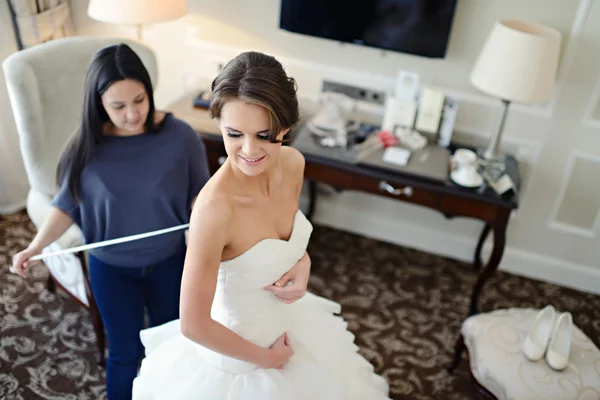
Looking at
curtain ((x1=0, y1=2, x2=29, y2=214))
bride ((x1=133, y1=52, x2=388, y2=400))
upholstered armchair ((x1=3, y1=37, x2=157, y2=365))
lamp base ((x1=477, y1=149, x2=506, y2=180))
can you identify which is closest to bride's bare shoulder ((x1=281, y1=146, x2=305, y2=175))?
bride ((x1=133, y1=52, x2=388, y2=400))

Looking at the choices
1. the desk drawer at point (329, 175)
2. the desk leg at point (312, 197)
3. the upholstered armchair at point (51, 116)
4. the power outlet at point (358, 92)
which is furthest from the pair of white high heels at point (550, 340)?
the upholstered armchair at point (51, 116)

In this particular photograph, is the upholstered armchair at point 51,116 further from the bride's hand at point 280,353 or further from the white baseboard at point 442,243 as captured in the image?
the white baseboard at point 442,243

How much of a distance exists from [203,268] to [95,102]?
29.4 inches

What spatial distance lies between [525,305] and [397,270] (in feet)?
2.18

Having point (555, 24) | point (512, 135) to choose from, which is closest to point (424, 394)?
point (512, 135)

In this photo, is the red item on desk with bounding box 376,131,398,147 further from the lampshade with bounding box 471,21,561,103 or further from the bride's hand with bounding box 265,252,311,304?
the bride's hand with bounding box 265,252,311,304

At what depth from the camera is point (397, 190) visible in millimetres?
2486

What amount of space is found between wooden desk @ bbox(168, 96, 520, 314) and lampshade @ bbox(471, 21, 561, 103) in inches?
16.5

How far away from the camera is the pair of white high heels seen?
6.21ft

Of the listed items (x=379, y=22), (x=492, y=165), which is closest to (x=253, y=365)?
(x=492, y=165)

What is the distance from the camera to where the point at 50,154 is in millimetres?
2215

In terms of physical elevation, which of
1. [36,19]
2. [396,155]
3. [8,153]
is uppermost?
[36,19]

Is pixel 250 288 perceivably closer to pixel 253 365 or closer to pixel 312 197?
pixel 253 365

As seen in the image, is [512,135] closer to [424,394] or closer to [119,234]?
[424,394]
